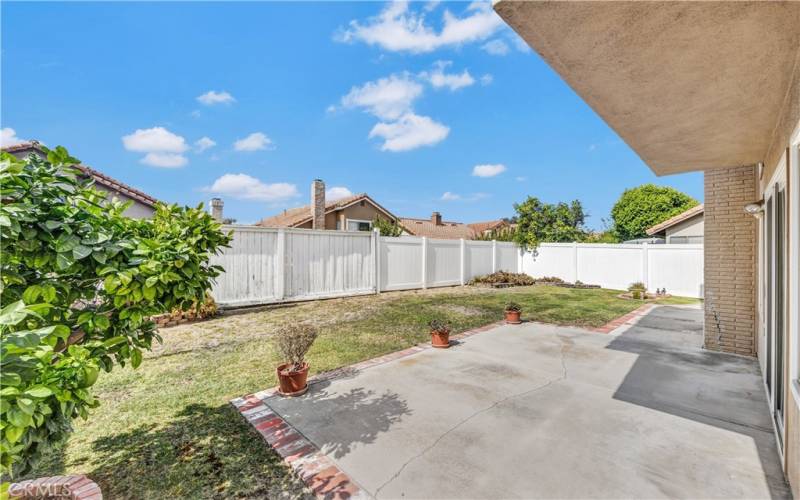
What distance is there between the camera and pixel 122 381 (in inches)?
176

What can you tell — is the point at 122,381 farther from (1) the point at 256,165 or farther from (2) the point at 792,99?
(1) the point at 256,165

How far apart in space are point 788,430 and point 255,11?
8434 mm

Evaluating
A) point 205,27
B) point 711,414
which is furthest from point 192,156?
point 711,414

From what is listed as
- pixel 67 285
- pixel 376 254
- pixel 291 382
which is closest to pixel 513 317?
pixel 291 382

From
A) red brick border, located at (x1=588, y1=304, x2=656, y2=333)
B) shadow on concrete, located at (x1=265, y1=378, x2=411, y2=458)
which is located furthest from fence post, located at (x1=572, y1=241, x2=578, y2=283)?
shadow on concrete, located at (x1=265, y1=378, x2=411, y2=458)

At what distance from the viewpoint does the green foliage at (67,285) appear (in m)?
1.24

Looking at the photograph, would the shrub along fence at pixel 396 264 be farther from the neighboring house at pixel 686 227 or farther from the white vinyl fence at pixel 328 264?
the neighboring house at pixel 686 227

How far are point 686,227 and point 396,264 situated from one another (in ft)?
49.4

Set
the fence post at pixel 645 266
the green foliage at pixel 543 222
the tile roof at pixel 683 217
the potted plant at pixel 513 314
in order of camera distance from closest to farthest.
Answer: the potted plant at pixel 513 314 < the fence post at pixel 645 266 < the tile roof at pixel 683 217 < the green foliage at pixel 543 222

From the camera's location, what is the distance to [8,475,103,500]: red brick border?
5.99 feet

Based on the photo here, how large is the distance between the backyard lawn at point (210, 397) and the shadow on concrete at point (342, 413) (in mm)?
422

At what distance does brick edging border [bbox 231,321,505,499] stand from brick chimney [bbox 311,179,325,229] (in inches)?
646

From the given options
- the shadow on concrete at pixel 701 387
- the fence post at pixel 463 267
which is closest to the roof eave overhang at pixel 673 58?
the shadow on concrete at pixel 701 387

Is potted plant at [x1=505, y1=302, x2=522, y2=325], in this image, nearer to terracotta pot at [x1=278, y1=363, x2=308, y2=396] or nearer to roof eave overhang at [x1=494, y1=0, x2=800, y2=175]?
roof eave overhang at [x1=494, y1=0, x2=800, y2=175]
